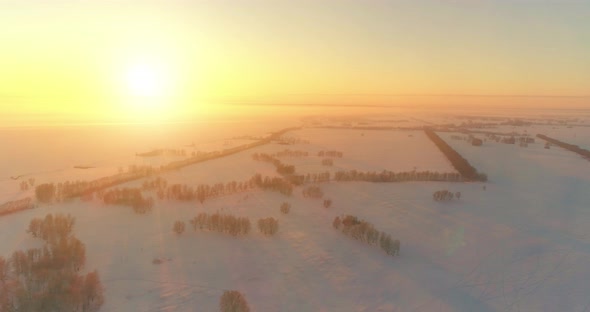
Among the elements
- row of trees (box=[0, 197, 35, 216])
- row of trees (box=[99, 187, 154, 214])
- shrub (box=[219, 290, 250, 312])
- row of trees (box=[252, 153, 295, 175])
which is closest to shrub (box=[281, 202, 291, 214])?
row of trees (box=[99, 187, 154, 214])

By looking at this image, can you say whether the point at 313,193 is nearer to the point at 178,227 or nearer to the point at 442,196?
the point at 442,196

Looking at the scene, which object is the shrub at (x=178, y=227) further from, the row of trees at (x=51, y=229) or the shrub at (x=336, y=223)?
the shrub at (x=336, y=223)

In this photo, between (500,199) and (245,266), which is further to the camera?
(500,199)

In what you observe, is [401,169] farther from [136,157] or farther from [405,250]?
[136,157]

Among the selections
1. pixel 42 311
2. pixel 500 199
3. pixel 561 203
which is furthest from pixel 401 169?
pixel 42 311

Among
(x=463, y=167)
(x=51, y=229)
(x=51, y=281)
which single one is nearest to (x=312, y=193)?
(x=51, y=229)

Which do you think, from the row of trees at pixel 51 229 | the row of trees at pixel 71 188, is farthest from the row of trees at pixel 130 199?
the row of trees at pixel 51 229

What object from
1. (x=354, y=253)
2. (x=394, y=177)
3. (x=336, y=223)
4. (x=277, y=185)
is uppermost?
(x=394, y=177)
